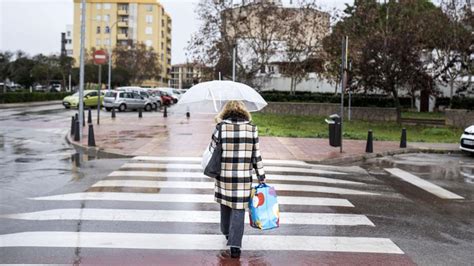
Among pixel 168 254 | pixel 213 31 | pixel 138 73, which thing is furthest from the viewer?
pixel 138 73

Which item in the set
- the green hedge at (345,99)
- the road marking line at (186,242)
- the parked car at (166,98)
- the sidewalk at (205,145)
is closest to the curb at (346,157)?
the sidewalk at (205,145)

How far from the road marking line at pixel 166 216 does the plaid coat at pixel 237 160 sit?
1.73 m

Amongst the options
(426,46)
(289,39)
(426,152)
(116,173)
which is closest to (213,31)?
(289,39)

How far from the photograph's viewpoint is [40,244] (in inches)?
236

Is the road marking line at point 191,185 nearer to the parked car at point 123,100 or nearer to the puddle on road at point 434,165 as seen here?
the puddle on road at point 434,165

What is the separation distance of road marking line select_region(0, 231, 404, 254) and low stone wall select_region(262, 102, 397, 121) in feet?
93.7

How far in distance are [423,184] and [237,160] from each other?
688cm

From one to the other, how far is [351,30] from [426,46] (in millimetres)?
8276

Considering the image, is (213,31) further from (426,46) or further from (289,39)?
(426,46)

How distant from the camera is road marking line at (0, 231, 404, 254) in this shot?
6.04m

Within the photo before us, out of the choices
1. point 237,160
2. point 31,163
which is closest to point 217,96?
point 237,160

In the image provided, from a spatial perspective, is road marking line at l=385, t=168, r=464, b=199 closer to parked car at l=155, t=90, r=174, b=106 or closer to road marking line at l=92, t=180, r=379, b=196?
road marking line at l=92, t=180, r=379, b=196

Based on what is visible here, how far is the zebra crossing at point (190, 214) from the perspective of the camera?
6.16 m

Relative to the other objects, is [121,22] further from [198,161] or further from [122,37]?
[198,161]
